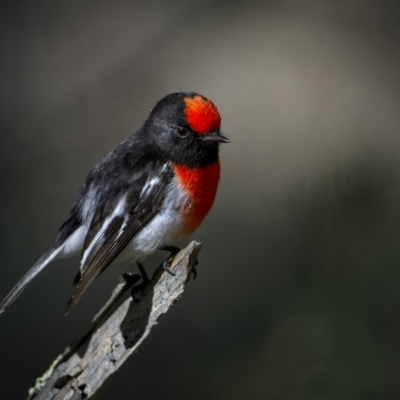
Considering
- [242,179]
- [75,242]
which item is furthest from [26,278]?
[242,179]

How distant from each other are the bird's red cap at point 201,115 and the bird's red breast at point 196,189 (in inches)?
7.4

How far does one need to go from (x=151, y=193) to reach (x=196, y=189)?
210 millimetres

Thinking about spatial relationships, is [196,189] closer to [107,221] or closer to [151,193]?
[151,193]

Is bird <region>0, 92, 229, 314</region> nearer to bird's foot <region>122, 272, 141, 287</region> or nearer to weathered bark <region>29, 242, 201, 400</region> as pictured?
bird's foot <region>122, 272, 141, 287</region>

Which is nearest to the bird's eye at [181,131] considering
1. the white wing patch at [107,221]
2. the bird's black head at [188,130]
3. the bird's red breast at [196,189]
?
the bird's black head at [188,130]

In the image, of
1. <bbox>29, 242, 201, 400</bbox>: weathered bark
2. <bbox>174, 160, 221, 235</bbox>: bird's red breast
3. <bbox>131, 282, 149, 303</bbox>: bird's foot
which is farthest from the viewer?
<bbox>174, 160, 221, 235</bbox>: bird's red breast

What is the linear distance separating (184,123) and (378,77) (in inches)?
132

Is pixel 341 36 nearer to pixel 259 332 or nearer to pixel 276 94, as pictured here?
pixel 276 94

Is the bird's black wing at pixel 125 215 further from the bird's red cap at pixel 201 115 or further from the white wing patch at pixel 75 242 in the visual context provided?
the bird's red cap at pixel 201 115

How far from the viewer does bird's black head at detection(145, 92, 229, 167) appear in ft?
11.5

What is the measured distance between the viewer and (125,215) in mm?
3459

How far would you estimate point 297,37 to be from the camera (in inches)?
261

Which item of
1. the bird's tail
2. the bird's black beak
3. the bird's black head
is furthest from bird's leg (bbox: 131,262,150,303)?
the bird's black beak

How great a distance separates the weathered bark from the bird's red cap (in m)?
0.73
